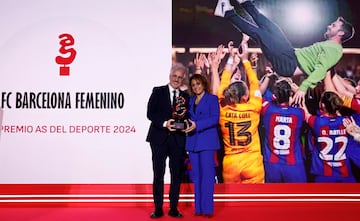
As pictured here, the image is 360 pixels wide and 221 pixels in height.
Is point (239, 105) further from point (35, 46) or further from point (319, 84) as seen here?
point (35, 46)

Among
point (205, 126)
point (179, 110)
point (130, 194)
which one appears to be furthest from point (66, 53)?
point (205, 126)

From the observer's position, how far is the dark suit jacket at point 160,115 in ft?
13.2

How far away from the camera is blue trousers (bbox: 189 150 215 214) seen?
13.2ft

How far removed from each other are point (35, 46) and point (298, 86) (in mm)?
3165

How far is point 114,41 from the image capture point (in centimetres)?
481

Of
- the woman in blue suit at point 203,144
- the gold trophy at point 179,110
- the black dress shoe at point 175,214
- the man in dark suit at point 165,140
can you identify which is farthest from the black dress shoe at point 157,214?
the gold trophy at point 179,110

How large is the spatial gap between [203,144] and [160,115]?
52cm

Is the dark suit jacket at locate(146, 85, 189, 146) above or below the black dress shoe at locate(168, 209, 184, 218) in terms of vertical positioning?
above

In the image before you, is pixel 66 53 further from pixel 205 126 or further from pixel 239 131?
pixel 239 131

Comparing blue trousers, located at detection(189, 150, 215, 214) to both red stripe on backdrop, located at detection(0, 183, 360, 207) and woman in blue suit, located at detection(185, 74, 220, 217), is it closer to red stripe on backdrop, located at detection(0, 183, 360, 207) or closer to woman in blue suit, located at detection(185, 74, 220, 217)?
woman in blue suit, located at detection(185, 74, 220, 217)

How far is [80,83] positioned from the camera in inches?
A: 188

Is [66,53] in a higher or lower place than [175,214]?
higher

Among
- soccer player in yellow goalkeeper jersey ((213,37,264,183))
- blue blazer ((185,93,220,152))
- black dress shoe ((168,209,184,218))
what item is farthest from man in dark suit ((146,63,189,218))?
soccer player in yellow goalkeeper jersey ((213,37,264,183))

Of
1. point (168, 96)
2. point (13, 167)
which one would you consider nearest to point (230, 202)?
point (168, 96)
